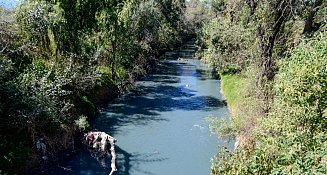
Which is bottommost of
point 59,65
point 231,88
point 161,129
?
point 161,129

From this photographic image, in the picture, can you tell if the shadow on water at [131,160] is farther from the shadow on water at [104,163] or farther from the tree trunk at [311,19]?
the tree trunk at [311,19]

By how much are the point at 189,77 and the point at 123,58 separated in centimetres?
1037

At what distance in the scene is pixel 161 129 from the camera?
2486cm

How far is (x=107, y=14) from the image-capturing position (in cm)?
3219

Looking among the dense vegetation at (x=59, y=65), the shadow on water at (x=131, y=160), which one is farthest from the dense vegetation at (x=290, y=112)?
the dense vegetation at (x=59, y=65)

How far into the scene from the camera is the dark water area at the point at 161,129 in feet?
62.4

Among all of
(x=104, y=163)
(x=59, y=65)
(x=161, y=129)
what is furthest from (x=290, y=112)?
(x=59, y=65)

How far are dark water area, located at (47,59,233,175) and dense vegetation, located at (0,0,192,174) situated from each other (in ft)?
5.95

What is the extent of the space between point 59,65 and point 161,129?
7962mm

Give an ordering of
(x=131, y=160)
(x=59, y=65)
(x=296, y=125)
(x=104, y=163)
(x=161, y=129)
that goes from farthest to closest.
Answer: (x=161, y=129) → (x=59, y=65) → (x=131, y=160) → (x=104, y=163) → (x=296, y=125)


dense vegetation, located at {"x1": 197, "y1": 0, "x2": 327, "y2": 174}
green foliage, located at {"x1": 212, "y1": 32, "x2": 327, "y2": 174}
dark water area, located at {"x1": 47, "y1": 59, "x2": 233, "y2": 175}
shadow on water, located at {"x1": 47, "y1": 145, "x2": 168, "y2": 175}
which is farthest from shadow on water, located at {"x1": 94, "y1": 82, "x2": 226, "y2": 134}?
green foliage, located at {"x1": 212, "y1": 32, "x2": 327, "y2": 174}

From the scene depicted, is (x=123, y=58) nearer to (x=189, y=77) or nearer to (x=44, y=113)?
(x=189, y=77)

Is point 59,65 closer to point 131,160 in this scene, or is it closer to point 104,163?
point 104,163

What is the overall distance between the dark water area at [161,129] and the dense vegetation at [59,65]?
1813mm
